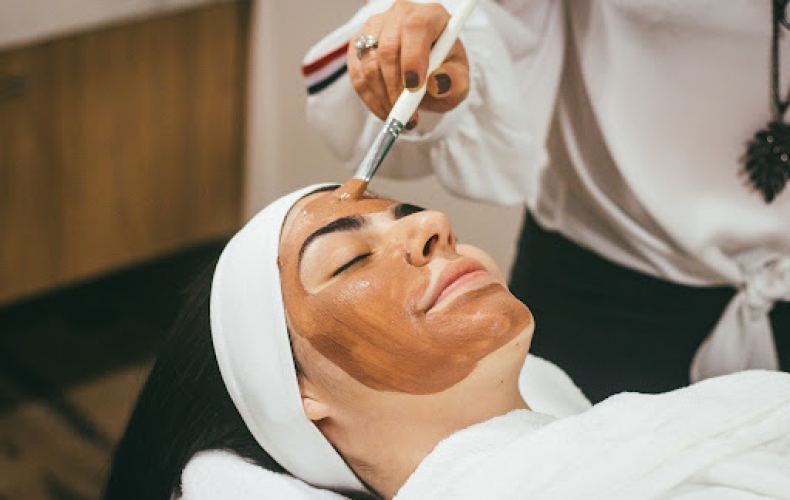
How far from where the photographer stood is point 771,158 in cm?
124

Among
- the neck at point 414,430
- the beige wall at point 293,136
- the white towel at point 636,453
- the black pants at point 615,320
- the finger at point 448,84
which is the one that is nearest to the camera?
the white towel at point 636,453

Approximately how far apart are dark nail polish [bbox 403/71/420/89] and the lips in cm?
18

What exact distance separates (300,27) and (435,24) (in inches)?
46.6

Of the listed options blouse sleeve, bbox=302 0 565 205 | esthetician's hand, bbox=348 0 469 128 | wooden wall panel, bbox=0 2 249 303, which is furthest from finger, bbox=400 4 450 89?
wooden wall panel, bbox=0 2 249 303

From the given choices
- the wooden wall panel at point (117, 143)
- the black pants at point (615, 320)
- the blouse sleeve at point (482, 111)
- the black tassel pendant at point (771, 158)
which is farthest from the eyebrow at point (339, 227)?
the wooden wall panel at point (117, 143)

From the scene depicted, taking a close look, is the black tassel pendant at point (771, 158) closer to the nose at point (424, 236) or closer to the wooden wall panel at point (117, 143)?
the nose at point (424, 236)

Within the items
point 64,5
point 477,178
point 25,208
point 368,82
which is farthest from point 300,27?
point 368,82

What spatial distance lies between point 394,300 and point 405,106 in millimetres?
192

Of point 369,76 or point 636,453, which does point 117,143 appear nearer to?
point 369,76

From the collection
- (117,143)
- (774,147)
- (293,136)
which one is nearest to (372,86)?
(774,147)

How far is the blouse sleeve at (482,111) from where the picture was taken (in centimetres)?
127

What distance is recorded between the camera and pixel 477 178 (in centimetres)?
139

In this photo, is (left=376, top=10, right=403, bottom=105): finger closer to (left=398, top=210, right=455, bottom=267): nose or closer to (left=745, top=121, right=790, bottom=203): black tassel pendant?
(left=398, top=210, right=455, bottom=267): nose

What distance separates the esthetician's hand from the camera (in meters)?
1.09
